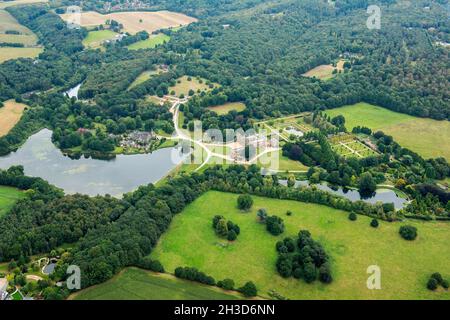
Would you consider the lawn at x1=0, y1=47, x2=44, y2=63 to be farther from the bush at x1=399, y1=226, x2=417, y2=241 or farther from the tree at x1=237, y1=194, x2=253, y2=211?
the bush at x1=399, y1=226, x2=417, y2=241

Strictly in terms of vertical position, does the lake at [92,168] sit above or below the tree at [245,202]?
below

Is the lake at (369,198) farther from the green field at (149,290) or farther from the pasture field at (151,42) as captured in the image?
the pasture field at (151,42)

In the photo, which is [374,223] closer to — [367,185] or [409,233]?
[409,233]

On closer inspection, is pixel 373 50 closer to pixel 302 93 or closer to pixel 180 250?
pixel 302 93

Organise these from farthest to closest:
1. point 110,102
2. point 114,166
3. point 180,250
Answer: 1. point 110,102
2. point 114,166
3. point 180,250

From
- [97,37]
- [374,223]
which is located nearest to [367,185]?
[374,223]

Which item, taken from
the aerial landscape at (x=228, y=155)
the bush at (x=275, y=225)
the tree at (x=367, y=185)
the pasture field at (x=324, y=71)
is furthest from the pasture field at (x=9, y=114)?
the pasture field at (x=324, y=71)

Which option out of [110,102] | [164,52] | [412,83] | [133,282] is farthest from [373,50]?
[133,282]
